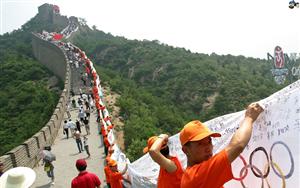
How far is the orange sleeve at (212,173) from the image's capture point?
2.81 meters

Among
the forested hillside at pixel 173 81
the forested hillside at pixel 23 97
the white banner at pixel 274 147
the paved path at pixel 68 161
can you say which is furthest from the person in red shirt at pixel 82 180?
the forested hillside at pixel 173 81

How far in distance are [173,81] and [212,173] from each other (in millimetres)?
62561

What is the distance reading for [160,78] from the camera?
6944cm

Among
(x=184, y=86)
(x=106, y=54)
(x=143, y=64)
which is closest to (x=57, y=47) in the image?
(x=184, y=86)

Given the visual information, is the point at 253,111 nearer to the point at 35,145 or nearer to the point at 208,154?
the point at 208,154

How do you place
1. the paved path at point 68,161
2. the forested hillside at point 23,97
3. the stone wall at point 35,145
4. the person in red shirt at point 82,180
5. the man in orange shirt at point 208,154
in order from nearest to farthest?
the man in orange shirt at point 208,154 < the person in red shirt at point 82,180 < the paved path at point 68,161 < the stone wall at point 35,145 < the forested hillside at point 23,97

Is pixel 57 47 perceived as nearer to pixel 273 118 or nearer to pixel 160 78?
pixel 160 78

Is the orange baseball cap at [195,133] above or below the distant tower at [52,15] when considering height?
below

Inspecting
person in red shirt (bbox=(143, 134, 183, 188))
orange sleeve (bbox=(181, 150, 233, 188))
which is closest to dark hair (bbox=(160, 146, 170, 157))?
person in red shirt (bbox=(143, 134, 183, 188))

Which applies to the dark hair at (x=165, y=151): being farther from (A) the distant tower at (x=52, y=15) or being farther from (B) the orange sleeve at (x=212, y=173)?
(A) the distant tower at (x=52, y=15)

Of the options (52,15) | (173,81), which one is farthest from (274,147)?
(52,15)

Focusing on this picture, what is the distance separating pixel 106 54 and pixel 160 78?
54.1 feet

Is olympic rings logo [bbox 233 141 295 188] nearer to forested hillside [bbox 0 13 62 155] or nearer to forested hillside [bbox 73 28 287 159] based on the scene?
forested hillside [bbox 0 13 62 155]

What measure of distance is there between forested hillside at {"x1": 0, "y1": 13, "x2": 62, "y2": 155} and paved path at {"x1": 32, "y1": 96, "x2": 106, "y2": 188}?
9.12 m
